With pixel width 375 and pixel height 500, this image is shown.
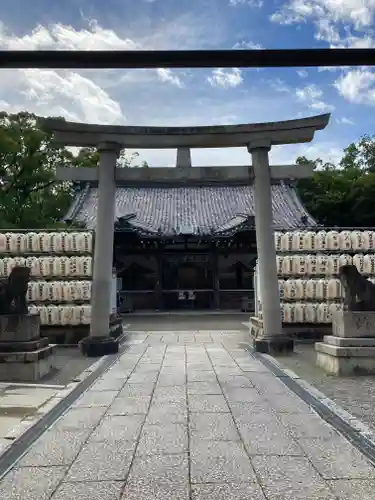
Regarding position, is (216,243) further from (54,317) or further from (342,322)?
(342,322)

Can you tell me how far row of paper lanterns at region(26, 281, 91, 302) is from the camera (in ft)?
40.8

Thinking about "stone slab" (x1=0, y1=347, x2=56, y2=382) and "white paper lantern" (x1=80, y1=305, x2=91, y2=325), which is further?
"white paper lantern" (x1=80, y1=305, x2=91, y2=325)

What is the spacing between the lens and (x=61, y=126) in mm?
10625

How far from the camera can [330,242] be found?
42.2 ft

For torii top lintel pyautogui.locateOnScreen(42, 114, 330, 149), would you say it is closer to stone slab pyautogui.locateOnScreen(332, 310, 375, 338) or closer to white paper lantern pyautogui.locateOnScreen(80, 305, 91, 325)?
white paper lantern pyautogui.locateOnScreen(80, 305, 91, 325)

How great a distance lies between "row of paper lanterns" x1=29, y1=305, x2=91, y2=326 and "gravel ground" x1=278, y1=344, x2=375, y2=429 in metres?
5.08

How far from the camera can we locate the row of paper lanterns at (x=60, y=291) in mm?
12430

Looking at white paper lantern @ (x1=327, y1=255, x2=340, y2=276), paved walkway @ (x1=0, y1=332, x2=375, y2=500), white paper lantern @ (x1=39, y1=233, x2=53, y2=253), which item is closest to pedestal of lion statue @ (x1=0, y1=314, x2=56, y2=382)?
paved walkway @ (x1=0, y1=332, x2=375, y2=500)

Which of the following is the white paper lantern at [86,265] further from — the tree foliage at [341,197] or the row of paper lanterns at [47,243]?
the tree foliage at [341,197]

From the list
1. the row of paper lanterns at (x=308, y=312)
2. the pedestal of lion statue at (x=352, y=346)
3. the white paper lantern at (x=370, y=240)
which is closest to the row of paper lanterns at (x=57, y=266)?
the row of paper lanterns at (x=308, y=312)

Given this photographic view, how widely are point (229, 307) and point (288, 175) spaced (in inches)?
542

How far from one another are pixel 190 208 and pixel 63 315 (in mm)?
16153

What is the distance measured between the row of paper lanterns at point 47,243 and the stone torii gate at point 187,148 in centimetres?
192

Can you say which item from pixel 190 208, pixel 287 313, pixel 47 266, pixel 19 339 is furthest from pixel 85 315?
pixel 190 208
